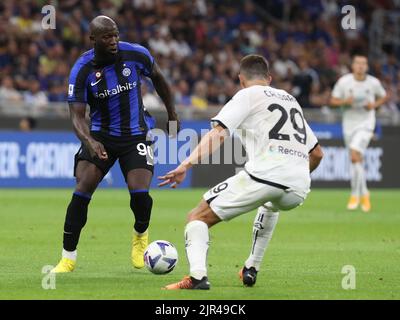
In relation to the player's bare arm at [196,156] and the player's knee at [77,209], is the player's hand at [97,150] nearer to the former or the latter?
the player's knee at [77,209]

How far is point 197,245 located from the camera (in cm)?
816

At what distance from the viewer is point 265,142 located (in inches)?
328

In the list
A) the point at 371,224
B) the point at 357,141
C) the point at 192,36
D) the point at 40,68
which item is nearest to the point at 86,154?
the point at 371,224

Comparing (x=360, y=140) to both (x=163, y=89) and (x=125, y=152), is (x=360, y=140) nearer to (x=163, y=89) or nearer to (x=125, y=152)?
(x=163, y=89)

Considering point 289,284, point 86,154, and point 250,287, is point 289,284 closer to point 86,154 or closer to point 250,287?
point 250,287

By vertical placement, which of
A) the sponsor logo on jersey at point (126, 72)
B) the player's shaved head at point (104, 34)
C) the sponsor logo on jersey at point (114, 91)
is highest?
the player's shaved head at point (104, 34)

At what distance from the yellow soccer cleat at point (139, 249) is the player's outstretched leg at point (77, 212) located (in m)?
0.67

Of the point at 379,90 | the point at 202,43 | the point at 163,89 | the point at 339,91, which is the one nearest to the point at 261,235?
the point at 163,89

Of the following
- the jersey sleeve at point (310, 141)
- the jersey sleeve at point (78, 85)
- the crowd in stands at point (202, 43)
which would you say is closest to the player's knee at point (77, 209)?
the jersey sleeve at point (78, 85)

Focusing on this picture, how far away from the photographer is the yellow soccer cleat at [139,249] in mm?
10195

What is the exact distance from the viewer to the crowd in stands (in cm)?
2455

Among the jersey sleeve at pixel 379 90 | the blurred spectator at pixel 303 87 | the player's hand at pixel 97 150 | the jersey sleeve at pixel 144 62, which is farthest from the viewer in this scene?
the blurred spectator at pixel 303 87

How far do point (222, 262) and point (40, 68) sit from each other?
1457cm

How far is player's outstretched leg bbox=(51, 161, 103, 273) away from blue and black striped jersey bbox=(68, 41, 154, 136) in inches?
18.5
